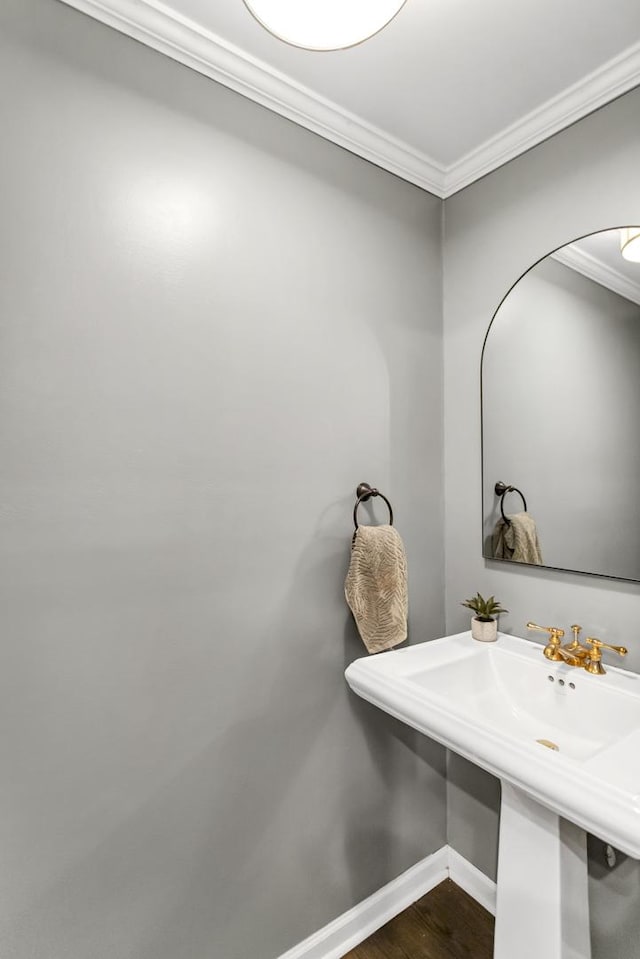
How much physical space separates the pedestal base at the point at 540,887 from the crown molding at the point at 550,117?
1846 millimetres

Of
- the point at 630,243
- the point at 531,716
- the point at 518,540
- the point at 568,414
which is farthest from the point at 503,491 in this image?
the point at 630,243

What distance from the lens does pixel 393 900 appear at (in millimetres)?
1721

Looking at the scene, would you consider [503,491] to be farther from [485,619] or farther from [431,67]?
[431,67]

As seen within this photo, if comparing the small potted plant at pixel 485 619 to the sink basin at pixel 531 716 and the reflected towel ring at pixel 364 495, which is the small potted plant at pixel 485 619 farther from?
the reflected towel ring at pixel 364 495

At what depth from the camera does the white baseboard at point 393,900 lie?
1559 millimetres

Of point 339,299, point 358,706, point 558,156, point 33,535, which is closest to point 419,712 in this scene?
point 358,706

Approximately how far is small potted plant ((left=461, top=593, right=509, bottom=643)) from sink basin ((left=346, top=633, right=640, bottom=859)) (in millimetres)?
31

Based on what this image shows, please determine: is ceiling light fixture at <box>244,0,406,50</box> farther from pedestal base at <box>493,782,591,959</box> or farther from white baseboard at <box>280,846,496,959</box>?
white baseboard at <box>280,846,496,959</box>

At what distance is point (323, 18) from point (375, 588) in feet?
4.46

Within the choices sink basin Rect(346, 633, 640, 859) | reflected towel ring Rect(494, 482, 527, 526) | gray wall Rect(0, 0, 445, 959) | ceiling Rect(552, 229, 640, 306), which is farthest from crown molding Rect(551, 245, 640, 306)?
sink basin Rect(346, 633, 640, 859)

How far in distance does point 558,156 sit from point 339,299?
31.0 inches

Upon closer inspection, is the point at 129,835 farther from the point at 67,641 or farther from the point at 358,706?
the point at 358,706

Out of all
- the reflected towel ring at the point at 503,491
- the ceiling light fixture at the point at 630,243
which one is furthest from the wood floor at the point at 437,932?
the ceiling light fixture at the point at 630,243

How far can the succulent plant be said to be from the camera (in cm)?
168
